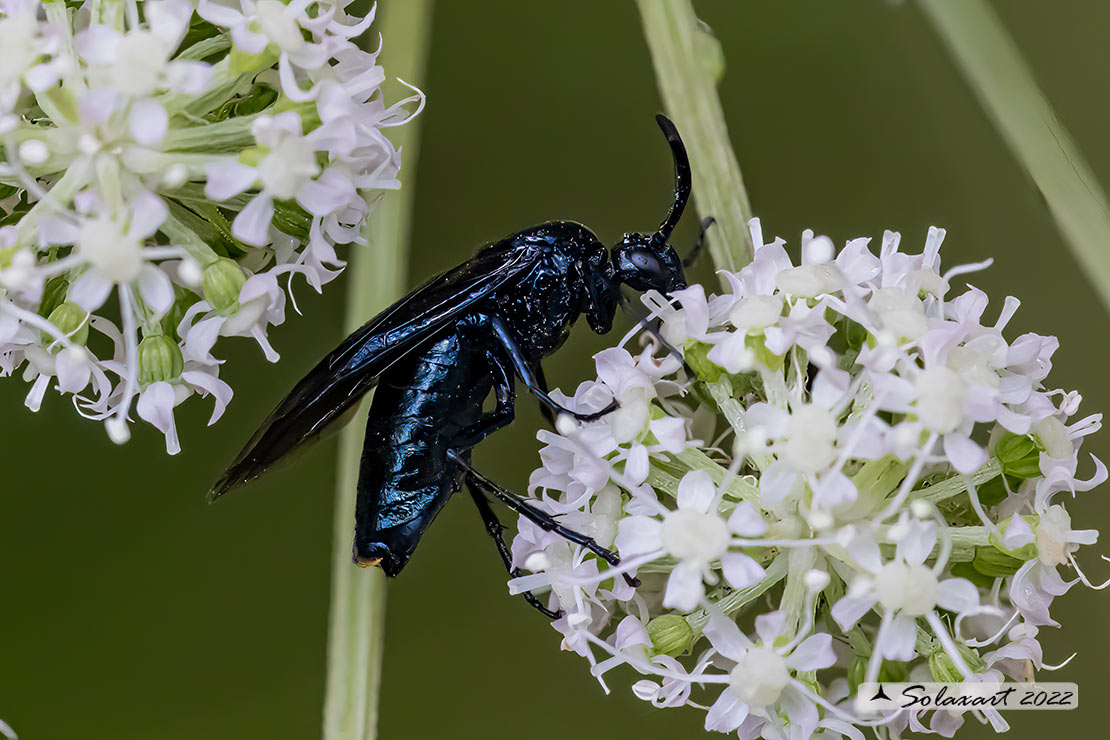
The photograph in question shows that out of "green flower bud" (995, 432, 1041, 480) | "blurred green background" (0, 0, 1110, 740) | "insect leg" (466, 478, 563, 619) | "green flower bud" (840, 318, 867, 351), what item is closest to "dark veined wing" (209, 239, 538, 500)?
"insect leg" (466, 478, 563, 619)

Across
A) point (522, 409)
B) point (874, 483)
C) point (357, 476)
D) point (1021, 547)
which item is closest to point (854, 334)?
point (874, 483)

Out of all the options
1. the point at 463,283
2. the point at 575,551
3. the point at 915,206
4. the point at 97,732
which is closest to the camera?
the point at 575,551

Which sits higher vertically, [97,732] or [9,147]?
[9,147]

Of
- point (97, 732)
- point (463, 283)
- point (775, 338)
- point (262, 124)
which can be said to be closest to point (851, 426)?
point (775, 338)

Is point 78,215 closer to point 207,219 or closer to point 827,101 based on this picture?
point 207,219

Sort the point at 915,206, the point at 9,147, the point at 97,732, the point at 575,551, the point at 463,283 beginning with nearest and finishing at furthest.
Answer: the point at 9,147, the point at 575,551, the point at 463,283, the point at 97,732, the point at 915,206

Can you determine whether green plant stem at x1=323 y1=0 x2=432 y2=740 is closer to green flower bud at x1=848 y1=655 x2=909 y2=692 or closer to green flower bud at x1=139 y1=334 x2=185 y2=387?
green flower bud at x1=139 y1=334 x2=185 y2=387

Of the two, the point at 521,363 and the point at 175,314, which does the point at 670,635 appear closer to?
the point at 521,363
